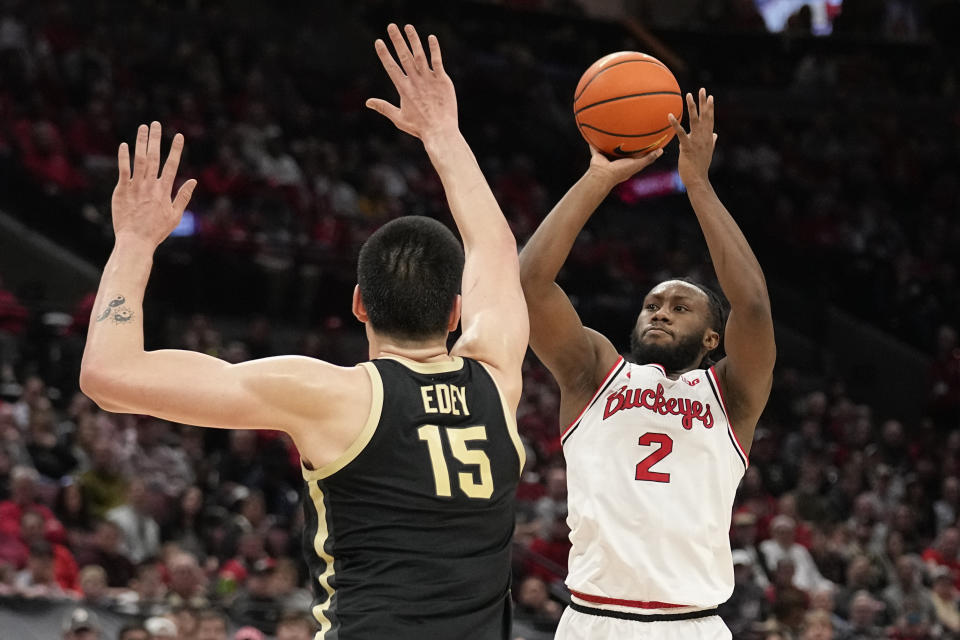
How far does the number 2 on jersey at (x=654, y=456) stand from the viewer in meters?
4.32

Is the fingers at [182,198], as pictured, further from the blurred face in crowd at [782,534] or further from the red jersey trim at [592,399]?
the blurred face in crowd at [782,534]

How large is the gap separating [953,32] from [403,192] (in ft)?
38.1

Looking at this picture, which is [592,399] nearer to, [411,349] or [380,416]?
[411,349]

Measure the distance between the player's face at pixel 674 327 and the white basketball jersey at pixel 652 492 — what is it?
0.40 ft

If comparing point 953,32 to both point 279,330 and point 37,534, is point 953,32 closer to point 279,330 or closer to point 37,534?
point 279,330

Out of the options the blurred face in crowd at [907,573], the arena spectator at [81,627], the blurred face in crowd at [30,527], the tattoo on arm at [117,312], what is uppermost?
the tattoo on arm at [117,312]

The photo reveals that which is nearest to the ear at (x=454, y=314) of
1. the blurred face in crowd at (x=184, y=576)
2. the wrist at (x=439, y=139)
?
the wrist at (x=439, y=139)

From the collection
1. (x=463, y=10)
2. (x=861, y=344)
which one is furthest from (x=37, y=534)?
(x=463, y=10)

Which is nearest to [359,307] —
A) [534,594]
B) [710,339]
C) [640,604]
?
[640,604]

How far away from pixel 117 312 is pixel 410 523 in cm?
75

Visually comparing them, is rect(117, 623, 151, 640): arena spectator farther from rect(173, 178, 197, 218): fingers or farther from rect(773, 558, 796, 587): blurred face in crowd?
rect(773, 558, 796, 587): blurred face in crowd

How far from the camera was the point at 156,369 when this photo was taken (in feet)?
8.56

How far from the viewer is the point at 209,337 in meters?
10.9

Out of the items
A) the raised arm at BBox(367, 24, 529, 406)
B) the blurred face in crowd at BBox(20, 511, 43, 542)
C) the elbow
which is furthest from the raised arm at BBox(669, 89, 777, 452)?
the blurred face in crowd at BBox(20, 511, 43, 542)
